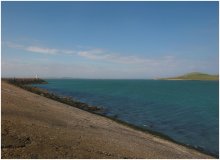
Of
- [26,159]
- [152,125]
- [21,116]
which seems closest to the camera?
[26,159]

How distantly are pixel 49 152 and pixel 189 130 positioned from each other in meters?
23.7

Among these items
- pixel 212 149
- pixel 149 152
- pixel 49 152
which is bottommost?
pixel 212 149

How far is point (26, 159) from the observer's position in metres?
11.1

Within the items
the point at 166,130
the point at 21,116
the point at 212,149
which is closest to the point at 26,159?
the point at 21,116

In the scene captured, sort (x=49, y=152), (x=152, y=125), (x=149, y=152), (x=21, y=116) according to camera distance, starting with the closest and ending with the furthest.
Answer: (x=49, y=152)
(x=149, y=152)
(x=21, y=116)
(x=152, y=125)

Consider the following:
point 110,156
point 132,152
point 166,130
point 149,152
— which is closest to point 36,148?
point 110,156

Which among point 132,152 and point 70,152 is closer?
point 70,152

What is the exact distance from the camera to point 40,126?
16.5 meters

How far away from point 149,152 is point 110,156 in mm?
3654

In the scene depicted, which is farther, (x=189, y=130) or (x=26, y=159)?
(x=189, y=130)

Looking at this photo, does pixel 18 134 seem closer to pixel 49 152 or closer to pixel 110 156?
pixel 49 152

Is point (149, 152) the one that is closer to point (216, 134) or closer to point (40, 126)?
point (40, 126)

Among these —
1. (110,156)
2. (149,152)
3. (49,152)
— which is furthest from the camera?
(149,152)

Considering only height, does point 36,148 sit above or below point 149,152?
Answer: above
